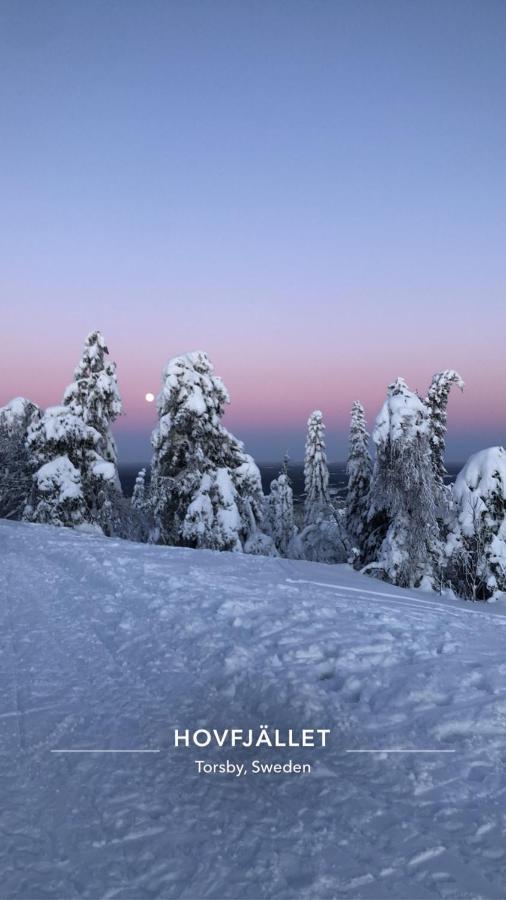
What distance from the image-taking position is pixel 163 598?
9195mm

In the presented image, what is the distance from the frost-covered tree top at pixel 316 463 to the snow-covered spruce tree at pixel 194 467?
1580cm

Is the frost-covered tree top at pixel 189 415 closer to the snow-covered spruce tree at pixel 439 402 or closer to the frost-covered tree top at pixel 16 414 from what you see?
the snow-covered spruce tree at pixel 439 402

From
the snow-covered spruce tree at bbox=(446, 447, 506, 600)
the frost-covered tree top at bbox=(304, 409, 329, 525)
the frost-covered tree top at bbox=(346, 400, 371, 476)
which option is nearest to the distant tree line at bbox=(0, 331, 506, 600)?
the snow-covered spruce tree at bbox=(446, 447, 506, 600)

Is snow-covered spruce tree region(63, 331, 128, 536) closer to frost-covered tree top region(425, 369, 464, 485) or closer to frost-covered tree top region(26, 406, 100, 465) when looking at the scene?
frost-covered tree top region(26, 406, 100, 465)

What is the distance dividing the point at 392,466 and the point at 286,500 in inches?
804

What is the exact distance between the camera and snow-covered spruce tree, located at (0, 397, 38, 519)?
24250 mm

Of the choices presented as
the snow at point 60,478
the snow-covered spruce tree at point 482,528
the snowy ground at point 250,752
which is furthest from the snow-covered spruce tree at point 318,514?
the snowy ground at point 250,752

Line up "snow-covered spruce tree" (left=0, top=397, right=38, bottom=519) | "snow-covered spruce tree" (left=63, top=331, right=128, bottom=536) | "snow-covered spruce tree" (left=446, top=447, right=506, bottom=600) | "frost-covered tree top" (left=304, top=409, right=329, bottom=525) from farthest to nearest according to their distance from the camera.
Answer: "frost-covered tree top" (left=304, top=409, right=329, bottom=525) → "snow-covered spruce tree" (left=0, top=397, right=38, bottom=519) → "snow-covered spruce tree" (left=63, top=331, right=128, bottom=536) → "snow-covered spruce tree" (left=446, top=447, right=506, bottom=600)

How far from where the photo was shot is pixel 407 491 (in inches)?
682

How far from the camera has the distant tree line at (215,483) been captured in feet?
55.7

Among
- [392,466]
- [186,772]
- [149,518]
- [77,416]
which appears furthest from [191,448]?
[186,772]

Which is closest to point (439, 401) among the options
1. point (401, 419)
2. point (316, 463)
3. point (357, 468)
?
point (401, 419)

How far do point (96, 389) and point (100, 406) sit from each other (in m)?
0.77

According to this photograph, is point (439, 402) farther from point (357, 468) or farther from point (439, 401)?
point (357, 468)
